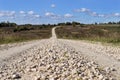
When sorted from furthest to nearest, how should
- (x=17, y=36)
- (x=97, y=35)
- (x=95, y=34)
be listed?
1. (x=95, y=34)
2. (x=97, y=35)
3. (x=17, y=36)

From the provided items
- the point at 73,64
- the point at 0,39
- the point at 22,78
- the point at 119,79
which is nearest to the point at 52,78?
the point at 22,78

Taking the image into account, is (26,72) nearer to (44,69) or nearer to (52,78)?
(44,69)

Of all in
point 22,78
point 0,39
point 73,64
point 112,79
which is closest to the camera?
point 112,79

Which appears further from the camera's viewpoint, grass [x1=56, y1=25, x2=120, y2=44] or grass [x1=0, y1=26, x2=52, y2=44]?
grass [x1=0, y1=26, x2=52, y2=44]

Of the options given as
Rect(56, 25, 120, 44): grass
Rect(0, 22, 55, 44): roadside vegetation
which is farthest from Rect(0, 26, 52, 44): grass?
Rect(56, 25, 120, 44): grass

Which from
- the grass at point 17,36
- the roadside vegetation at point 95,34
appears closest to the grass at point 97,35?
the roadside vegetation at point 95,34

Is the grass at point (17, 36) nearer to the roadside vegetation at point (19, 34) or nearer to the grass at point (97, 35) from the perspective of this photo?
the roadside vegetation at point (19, 34)

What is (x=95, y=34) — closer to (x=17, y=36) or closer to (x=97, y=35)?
(x=97, y=35)

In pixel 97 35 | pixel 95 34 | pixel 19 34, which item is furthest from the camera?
pixel 19 34

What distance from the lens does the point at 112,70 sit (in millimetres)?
10070

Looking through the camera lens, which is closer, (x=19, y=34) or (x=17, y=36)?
(x=17, y=36)

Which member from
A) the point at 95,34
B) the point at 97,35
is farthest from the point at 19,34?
the point at 97,35

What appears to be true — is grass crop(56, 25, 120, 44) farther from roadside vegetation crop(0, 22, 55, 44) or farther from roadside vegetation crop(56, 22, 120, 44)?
roadside vegetation crop(0, 22, 55, 44)

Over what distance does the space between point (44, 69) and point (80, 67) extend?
1133mm
